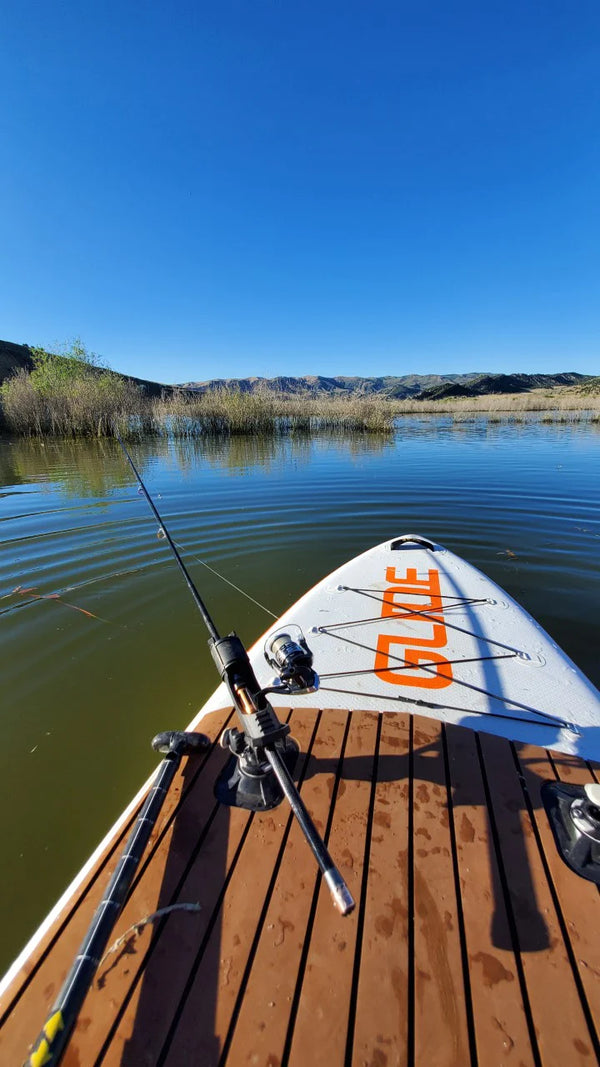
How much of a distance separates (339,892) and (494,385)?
123146 millimetres

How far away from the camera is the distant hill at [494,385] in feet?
293

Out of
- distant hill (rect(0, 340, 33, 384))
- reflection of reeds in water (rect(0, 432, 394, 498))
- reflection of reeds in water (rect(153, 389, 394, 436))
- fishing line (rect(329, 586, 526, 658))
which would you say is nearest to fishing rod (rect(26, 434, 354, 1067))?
fishing line (rect(329, 586, 526, 658))

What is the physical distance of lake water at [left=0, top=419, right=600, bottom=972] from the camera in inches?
98.0

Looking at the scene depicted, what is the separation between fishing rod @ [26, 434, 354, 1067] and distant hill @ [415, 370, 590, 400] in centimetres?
Answer: 8218

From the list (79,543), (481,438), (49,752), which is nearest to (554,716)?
(49,752)

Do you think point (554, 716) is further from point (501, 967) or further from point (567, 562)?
point (567, 562)

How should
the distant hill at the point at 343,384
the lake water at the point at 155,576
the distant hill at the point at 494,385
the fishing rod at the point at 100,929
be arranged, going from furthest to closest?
the distant hill at the point at 494,385
the distant hill at the point at 343,384
the lake water at the point at 155,576
the fishing rod at the point at 100,929

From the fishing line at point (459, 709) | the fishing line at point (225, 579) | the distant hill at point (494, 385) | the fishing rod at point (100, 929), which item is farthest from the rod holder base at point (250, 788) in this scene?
the distant hill at point (494, 385)

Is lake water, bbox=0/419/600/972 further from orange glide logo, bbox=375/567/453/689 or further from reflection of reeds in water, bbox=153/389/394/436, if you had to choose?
reflection of reeds in water, bbox=153/389/394/436

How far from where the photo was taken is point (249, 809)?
1697 millimetres

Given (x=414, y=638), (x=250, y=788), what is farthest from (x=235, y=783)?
(x=414, y=638)

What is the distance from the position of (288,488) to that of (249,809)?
848 centimetres

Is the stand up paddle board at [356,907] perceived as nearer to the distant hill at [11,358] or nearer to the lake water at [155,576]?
the lake water at [155,576]

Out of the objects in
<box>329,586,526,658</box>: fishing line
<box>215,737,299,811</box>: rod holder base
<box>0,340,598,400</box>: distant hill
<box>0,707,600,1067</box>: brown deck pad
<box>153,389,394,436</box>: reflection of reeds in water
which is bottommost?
<box>0,707,600,1067</box>: brown deck pad
